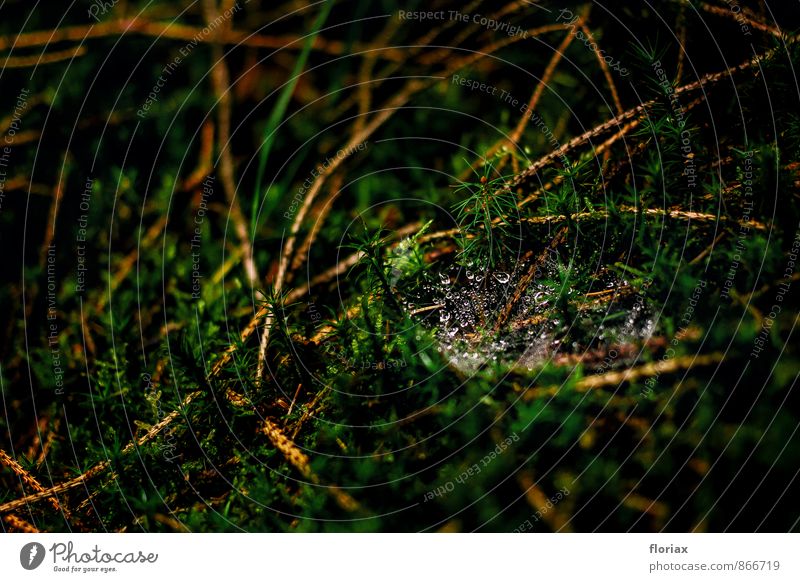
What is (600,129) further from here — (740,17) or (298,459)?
(298,459)

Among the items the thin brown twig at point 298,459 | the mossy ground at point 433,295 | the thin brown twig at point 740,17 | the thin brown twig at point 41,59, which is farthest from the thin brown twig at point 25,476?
the thin brown twig at point 740,17

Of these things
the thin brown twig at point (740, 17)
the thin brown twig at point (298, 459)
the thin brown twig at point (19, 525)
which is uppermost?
the thin brown twig at point (740, 17)

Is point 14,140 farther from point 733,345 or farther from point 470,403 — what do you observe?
point 733,345

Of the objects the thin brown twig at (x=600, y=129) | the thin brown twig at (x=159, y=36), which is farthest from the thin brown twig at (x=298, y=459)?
the thin brown twig at (x=159, y=36)

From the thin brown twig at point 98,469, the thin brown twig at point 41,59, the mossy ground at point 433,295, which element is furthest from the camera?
the thin brown twig at point 41,59

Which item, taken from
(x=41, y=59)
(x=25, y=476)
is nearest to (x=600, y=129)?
(x=25, y=476)

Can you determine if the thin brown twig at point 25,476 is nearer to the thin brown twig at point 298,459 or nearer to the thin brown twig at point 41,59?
the thin brown twig at point 298,459

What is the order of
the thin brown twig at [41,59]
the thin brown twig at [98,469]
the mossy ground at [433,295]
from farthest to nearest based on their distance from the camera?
the thin brown twig at [41,59] → the thin brown twig at [98,469] → the mossy ground at [433,295]

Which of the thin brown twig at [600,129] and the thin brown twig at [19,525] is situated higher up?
the thin brown twig at [600,129]

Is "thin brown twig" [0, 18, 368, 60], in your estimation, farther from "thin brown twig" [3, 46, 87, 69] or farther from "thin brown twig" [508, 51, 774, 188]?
"thin brown twig" [508, 51, 774, 188]

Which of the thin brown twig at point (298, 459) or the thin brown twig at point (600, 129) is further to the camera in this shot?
the thin brown twig at point (600, 129)
